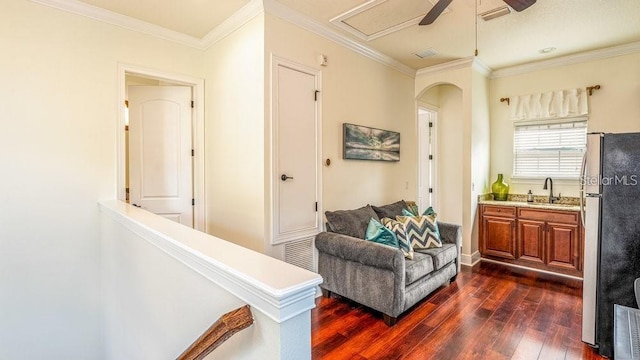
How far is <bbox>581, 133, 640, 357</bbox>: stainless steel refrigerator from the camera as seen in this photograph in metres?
2.08

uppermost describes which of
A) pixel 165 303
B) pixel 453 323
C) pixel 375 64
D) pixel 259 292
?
pixel 375 64

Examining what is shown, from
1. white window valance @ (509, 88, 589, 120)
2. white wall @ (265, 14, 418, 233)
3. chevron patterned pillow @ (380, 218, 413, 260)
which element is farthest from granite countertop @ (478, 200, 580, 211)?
chevron patterned pillow @ (380, 218, 413, 260)

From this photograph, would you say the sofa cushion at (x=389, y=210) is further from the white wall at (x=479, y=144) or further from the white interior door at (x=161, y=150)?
the white interior door at (x=161, y=150)

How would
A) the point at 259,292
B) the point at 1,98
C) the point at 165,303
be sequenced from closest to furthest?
the point at 259,292 → the point at 165,303 → the point at 1,98

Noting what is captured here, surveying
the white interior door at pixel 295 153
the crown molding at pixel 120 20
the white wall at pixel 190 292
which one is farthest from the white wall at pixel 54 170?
the white interior door at pixel 295 153

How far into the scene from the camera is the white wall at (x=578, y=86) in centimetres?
372

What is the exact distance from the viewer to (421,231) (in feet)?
10.9

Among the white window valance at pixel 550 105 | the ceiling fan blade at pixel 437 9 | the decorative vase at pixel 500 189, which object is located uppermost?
the ceiling fan blade at pixel 437 9

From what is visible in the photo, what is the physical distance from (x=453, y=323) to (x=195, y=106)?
3.41m

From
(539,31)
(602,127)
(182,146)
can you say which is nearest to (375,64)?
(539,31)

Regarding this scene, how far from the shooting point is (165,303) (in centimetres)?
158

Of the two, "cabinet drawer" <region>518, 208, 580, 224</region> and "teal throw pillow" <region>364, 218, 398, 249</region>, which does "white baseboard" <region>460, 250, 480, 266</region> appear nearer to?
"cabinet drawer" <region>518, 208, 580, 224</region>

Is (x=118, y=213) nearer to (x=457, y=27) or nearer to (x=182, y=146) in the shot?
(x=182, y=146)

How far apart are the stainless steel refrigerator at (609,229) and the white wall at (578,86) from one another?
231 cm
